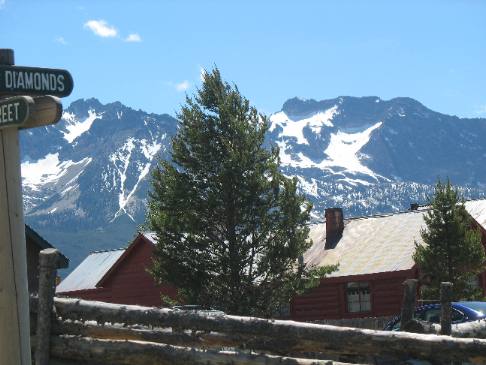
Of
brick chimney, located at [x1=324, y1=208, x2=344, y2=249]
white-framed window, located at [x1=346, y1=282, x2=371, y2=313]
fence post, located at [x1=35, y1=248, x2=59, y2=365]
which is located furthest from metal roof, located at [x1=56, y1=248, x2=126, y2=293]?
fence post, located at [x1=35, y1=248, x2=59, y2=365]

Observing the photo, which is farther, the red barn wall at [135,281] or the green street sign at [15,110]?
the red barn wall at [135,281]

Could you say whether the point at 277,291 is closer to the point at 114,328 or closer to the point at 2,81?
the point at 114,328

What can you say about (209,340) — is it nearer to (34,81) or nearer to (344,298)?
(34,81)

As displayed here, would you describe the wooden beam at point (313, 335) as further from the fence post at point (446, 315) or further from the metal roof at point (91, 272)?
the metal roof at point (91, 272)

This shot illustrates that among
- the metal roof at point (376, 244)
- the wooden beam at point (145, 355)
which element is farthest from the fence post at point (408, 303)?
the metal roof at point (376, 244)

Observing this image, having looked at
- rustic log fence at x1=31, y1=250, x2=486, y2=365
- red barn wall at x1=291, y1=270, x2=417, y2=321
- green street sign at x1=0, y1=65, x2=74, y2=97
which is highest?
green street sign at x1=0, y1=65, x2=74, y2=97

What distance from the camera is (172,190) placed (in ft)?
96.2

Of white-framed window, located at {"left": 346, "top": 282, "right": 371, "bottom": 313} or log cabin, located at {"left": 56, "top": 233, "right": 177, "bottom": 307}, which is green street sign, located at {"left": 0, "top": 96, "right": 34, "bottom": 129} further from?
log cabin, located at {"left": 56, "top": 233, "right": 177, "bottom": 307}

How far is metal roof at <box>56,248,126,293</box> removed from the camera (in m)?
53.2

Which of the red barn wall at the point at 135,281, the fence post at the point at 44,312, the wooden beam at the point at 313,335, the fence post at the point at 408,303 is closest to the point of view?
the wooden beam at the point at 313,335

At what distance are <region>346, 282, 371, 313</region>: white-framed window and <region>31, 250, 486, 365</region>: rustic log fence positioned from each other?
33795mm

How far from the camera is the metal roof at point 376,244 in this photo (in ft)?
139

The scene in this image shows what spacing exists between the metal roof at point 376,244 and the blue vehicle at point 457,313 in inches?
878

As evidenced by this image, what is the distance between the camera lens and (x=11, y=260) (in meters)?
7.75
